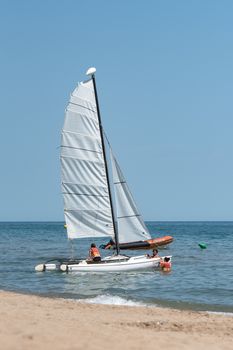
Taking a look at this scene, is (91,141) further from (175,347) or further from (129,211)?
(175,347)

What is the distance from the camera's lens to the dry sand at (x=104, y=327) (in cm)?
909

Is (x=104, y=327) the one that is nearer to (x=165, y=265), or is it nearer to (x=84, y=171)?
(x=165, y=265)

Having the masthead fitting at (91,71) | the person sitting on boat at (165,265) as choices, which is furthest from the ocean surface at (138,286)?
the masthead fitting at (91,71)

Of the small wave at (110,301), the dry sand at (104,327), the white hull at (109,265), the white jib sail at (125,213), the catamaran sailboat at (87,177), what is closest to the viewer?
the dry sand at (104,327)

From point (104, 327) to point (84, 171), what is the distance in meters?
16.6

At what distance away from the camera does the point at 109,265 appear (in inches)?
1013

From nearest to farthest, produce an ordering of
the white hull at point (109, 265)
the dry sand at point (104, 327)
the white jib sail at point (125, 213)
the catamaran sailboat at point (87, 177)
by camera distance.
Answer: the dry sand at point (104, 327)
the white hull at point (109, 265)
the catamaran sailboat at point (87, 177)
the white jib sail at point (125, 213)

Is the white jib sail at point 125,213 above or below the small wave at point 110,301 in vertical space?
above

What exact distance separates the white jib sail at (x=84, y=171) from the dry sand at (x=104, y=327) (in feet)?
39.0

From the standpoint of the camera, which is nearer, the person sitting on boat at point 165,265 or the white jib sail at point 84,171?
the white jib sail at point 84,171

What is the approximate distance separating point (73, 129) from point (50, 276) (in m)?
7.07

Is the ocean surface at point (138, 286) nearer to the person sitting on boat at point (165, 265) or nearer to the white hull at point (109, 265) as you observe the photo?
the white hull at point (109, 265)

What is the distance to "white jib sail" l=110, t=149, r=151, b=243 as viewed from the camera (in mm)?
28352

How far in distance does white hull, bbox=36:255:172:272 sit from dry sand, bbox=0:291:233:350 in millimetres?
9904
